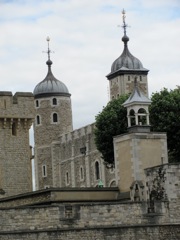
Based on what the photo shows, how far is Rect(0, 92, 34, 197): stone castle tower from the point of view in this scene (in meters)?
55.0

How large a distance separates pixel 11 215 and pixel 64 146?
204ft

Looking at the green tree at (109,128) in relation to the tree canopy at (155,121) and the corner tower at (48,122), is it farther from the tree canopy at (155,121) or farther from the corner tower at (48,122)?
the corner tower at (48,122)

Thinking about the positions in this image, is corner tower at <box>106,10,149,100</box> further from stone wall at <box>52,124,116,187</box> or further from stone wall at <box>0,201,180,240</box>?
stone wall at <box>0,201,180,240</box>

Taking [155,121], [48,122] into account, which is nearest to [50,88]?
[48,122]

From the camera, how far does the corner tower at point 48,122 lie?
339 feet

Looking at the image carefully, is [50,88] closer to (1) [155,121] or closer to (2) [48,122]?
(2) [48,122]

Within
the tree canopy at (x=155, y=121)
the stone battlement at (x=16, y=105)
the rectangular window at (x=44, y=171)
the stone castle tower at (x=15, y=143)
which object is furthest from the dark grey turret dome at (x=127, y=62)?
the stone castle tower at (x=15, y=143)

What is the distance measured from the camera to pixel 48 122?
10381 centimetres

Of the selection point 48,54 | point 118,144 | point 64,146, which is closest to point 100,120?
point 118,144

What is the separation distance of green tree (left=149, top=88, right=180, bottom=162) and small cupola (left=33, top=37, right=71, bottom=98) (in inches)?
1626

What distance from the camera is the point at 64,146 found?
100 m

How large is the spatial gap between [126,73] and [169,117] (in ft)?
136

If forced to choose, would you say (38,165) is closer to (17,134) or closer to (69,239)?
(17,134)

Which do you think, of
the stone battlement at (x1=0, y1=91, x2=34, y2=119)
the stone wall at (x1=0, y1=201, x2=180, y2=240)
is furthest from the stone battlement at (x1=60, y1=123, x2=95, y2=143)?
the stone wall at (x1=0, y1=201, x2=180, y2=240)
